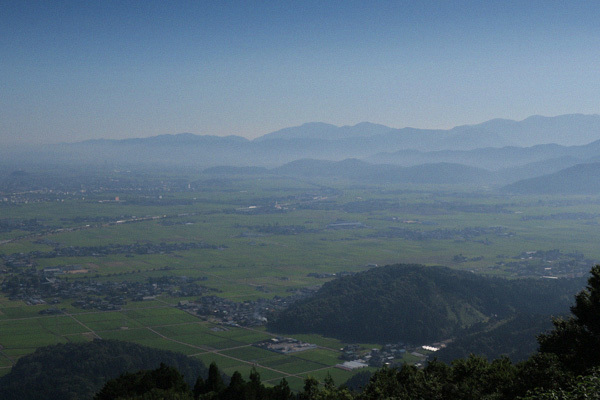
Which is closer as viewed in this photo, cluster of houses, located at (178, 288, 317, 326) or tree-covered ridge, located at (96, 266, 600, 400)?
tree-covered ridge, located at (96, 266, 600, 400)

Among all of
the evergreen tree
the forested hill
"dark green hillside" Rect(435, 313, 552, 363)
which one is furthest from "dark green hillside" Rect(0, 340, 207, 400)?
the evergreen tree

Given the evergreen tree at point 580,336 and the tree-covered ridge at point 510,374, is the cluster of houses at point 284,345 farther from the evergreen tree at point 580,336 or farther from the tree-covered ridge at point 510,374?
Result: the evergreen tree at point 580,336

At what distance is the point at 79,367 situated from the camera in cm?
5225

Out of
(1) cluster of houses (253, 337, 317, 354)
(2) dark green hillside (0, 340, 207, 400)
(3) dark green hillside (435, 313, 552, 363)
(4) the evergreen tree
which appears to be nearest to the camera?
(4) the evergreen tree

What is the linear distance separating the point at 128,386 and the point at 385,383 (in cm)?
1488

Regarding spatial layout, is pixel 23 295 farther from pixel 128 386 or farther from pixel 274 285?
pixel 128 386

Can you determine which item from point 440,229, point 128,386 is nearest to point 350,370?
point 128,386

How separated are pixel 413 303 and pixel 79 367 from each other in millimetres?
36487

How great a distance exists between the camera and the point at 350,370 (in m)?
52.8

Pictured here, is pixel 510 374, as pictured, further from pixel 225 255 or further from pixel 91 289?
pixel 225 255

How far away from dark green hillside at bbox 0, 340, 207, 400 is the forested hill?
15131mm

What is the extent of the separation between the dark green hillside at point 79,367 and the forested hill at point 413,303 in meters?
15.1

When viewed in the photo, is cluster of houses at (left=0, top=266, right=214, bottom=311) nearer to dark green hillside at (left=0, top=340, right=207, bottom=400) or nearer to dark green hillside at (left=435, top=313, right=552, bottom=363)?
dark green hillside at (left=0, top=340, right=207, bottom=400)

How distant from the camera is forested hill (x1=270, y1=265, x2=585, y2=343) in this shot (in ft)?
218
